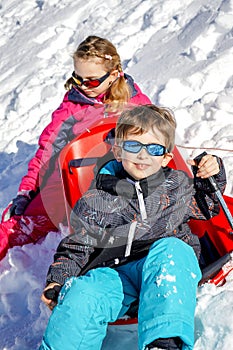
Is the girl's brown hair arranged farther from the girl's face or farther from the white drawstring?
the white drawstring

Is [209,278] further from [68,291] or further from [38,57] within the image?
[38,57]

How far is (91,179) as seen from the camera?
8.05ft

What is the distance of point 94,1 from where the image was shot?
18.1 ft

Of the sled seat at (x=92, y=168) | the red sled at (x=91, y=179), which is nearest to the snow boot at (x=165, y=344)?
the red sled at (x=91, y=179)

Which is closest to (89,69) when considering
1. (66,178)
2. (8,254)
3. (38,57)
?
(66,178)

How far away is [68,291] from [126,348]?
1.22ft

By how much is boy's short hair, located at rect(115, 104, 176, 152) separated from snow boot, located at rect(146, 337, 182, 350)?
2.40 ft

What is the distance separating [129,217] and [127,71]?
8.57 ft

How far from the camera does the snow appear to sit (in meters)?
2.18

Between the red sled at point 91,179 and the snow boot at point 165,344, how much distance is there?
0.33 meters

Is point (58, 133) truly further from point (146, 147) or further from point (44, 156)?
point (146, 147)

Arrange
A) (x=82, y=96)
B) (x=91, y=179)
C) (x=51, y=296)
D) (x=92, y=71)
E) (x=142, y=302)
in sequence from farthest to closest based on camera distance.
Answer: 1. (x=82, y=96)
2. (x=92, y=71)
3. (x=91, y=179)
4. (x=51, y=296)
5. (x=142, y=302)

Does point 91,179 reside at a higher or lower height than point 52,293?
lower

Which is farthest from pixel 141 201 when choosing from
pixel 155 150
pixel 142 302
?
pixel 142 302
